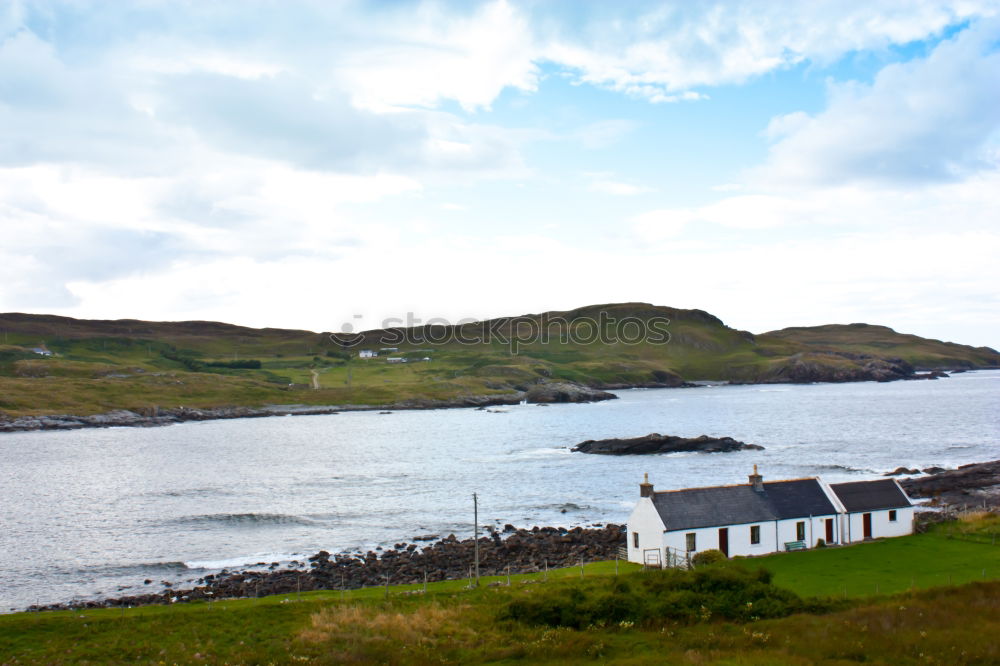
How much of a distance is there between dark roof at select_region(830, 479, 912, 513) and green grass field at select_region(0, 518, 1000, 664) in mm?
5953

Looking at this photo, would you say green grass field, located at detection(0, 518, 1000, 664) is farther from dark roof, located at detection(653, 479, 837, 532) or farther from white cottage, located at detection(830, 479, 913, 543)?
white cottage, located at detection(830, 479, 913, 543)

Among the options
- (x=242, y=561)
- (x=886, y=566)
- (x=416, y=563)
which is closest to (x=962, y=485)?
(x=886, y=566)

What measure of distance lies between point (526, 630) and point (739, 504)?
63.7ft

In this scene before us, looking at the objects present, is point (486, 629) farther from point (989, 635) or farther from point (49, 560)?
point (49, 560)

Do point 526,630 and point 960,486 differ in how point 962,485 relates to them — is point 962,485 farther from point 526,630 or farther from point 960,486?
point 526,630

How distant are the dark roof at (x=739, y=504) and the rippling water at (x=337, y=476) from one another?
2194 centimetres

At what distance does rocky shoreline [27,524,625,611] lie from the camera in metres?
46.0

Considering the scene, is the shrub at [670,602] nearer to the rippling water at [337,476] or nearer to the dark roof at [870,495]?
the dark roof at [870,495]

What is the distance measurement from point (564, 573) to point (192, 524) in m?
39.6

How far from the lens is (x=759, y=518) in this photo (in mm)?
44219

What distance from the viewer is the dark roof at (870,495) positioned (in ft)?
154

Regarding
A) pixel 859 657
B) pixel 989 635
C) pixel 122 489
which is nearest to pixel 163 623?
pixel 859 657

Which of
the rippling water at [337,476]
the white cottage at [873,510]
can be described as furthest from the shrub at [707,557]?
the rippling water at [337,476]

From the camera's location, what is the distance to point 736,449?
10956 centimetres
